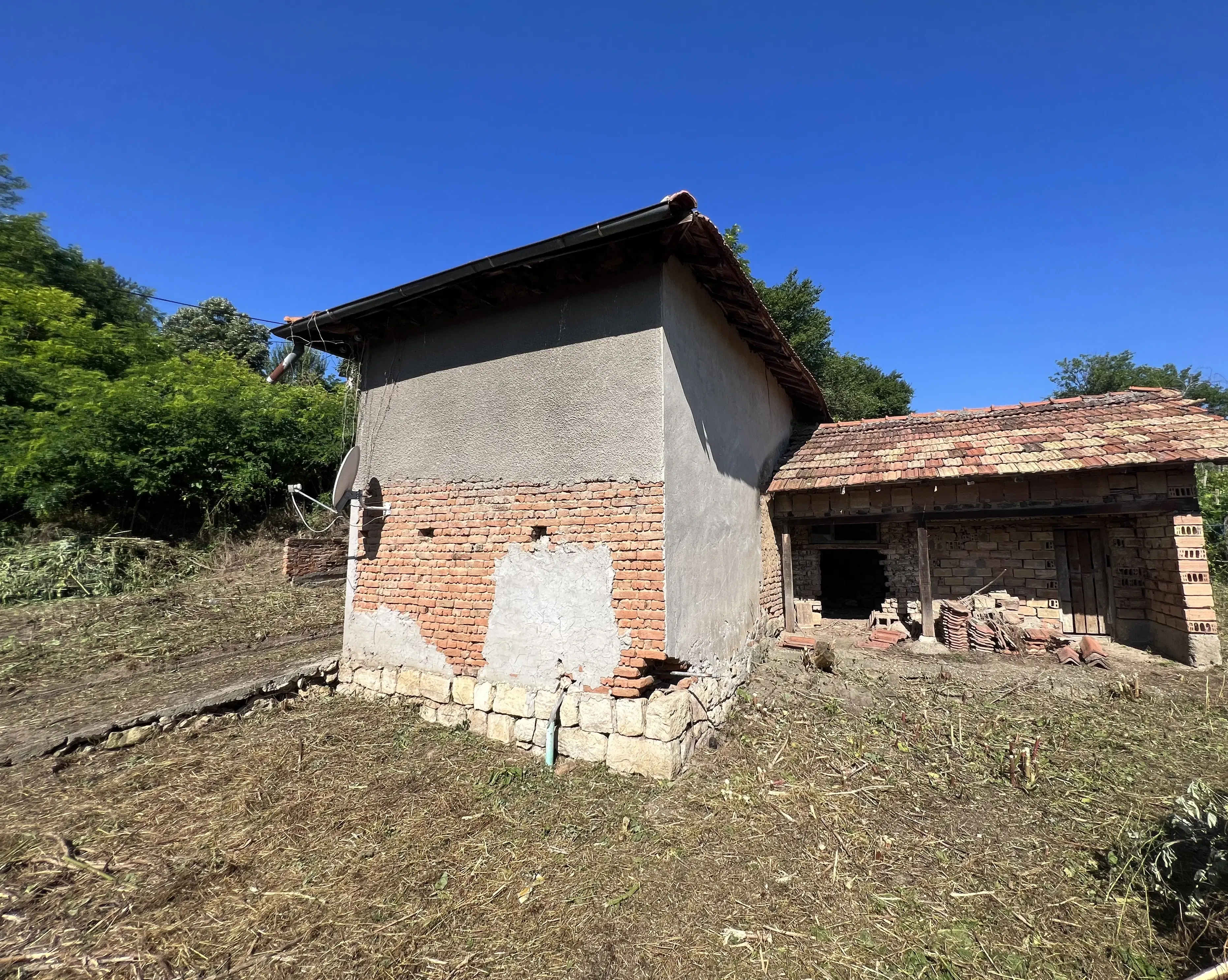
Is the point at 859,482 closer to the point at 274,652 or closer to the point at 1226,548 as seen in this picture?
the point at 274,652

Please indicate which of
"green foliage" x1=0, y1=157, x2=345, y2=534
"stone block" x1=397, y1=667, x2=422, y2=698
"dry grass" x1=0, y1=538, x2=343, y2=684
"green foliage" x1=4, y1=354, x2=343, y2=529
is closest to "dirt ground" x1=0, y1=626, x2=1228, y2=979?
"stone block" x1=397, y1=667, x2=422, y2=698

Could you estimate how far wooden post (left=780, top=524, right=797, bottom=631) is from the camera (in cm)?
856

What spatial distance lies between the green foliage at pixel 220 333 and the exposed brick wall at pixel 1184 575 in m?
30.9

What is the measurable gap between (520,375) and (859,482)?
225 inches

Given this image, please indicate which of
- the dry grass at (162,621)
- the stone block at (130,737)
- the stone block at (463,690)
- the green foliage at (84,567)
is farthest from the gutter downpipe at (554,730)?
the green foliage at (84,567)

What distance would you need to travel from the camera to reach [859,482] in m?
7.82

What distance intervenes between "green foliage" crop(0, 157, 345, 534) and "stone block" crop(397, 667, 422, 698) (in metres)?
8.23

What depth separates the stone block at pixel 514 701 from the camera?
4.79 m

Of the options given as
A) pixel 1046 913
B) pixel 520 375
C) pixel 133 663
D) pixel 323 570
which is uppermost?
pixel 520 375

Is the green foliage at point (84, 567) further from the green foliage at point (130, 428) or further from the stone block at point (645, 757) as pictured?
the stone block at point (645, 757)

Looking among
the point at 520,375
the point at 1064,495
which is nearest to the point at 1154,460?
the point at 1064,495

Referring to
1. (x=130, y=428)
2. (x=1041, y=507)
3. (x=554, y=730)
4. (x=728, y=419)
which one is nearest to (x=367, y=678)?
(x=554, y=730)

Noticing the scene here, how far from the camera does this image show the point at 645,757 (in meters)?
4.29

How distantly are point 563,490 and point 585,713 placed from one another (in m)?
2.13
